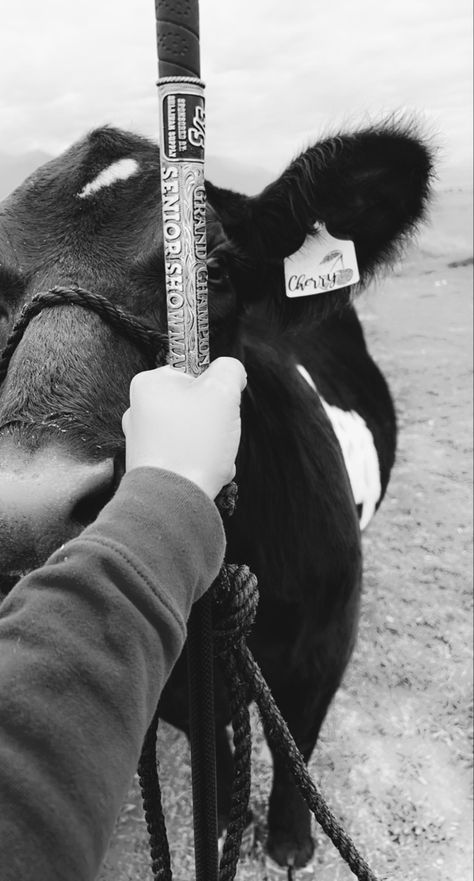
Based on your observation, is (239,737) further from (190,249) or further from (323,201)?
(323,201)

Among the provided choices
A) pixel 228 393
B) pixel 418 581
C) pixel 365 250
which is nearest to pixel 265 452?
pixel 365 250

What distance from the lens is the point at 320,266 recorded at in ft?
6.45

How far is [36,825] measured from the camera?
2.42 ft

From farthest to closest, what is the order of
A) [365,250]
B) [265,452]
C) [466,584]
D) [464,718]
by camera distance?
[466,584], [464,718], [265,452], [365,250]

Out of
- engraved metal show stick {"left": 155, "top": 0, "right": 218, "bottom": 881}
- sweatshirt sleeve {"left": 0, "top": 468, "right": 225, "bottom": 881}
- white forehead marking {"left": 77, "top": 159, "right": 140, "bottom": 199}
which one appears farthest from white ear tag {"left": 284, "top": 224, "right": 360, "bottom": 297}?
sweatshirt sleeve {"left": 0, "top": 468, "right": 225, "bottom": 881}

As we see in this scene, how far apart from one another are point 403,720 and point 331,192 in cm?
245

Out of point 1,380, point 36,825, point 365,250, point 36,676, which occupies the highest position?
point 365,250

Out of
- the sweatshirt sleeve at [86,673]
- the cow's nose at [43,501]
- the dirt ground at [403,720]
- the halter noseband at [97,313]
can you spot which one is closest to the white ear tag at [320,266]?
the dirt ground at [403,720]

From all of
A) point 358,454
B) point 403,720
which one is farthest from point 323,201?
point 403,720

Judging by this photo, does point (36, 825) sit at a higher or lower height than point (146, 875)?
higher

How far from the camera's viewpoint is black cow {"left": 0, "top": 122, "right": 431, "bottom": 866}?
1.28 metres

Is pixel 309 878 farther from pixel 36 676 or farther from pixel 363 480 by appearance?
pixel 36 676

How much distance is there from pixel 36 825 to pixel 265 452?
160 cm

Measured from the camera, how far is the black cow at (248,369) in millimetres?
1276
